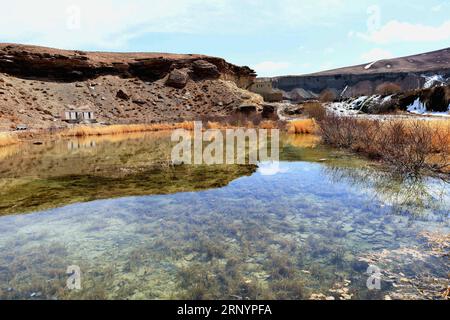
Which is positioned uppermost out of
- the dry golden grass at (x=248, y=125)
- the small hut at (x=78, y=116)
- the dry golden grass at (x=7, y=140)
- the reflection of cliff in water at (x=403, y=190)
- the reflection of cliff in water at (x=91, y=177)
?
the small hut at (x=78, y=116)

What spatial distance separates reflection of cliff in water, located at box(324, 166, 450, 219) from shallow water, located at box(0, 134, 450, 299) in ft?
0.08

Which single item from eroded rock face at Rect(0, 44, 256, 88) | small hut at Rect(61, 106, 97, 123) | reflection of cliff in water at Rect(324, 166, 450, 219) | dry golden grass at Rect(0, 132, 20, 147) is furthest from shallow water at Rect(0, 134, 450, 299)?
eroded rock face at Rect(0, 44, 256, 88)

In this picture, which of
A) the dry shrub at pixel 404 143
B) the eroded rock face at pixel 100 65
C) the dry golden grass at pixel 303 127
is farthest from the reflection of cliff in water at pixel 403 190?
the eroded rock face at pixel 100 65

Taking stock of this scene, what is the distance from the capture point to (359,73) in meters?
117

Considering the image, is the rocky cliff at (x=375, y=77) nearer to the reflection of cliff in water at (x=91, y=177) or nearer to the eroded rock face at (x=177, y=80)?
the eroded rock face at (x=177, y=80)

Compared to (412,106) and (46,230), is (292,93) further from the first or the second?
(46,230)

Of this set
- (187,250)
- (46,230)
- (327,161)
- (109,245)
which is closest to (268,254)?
(187,250)

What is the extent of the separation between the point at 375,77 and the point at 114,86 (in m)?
98.4

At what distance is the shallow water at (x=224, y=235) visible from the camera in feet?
10.8

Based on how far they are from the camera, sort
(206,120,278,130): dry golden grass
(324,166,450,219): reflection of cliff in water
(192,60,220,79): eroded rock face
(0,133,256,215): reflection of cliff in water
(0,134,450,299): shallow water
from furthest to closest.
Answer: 1. (192,60,220,79): eroded rock face
2. (206,120,278,130): dry golden grass
3. (0,133,256,215): reflection of cliff in water
4. (324,166,450,219): reflection of cliff in water
5. (0,134,450,299): shallow water

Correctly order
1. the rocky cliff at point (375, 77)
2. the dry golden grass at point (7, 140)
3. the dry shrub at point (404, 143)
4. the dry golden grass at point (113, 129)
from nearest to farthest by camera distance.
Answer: the dry shrub at point (404, 143), the dry golden grass at point (7, 140), the dry golden grass at point (113, 129), the rocky cliff at point (375, 77)

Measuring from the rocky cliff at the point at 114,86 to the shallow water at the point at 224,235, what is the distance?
23137mm

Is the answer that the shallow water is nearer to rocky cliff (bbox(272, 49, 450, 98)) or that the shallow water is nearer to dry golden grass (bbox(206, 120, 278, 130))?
dry golden grass (bbox(206, 120, 278, 130))

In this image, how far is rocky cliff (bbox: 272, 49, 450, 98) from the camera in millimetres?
97125
